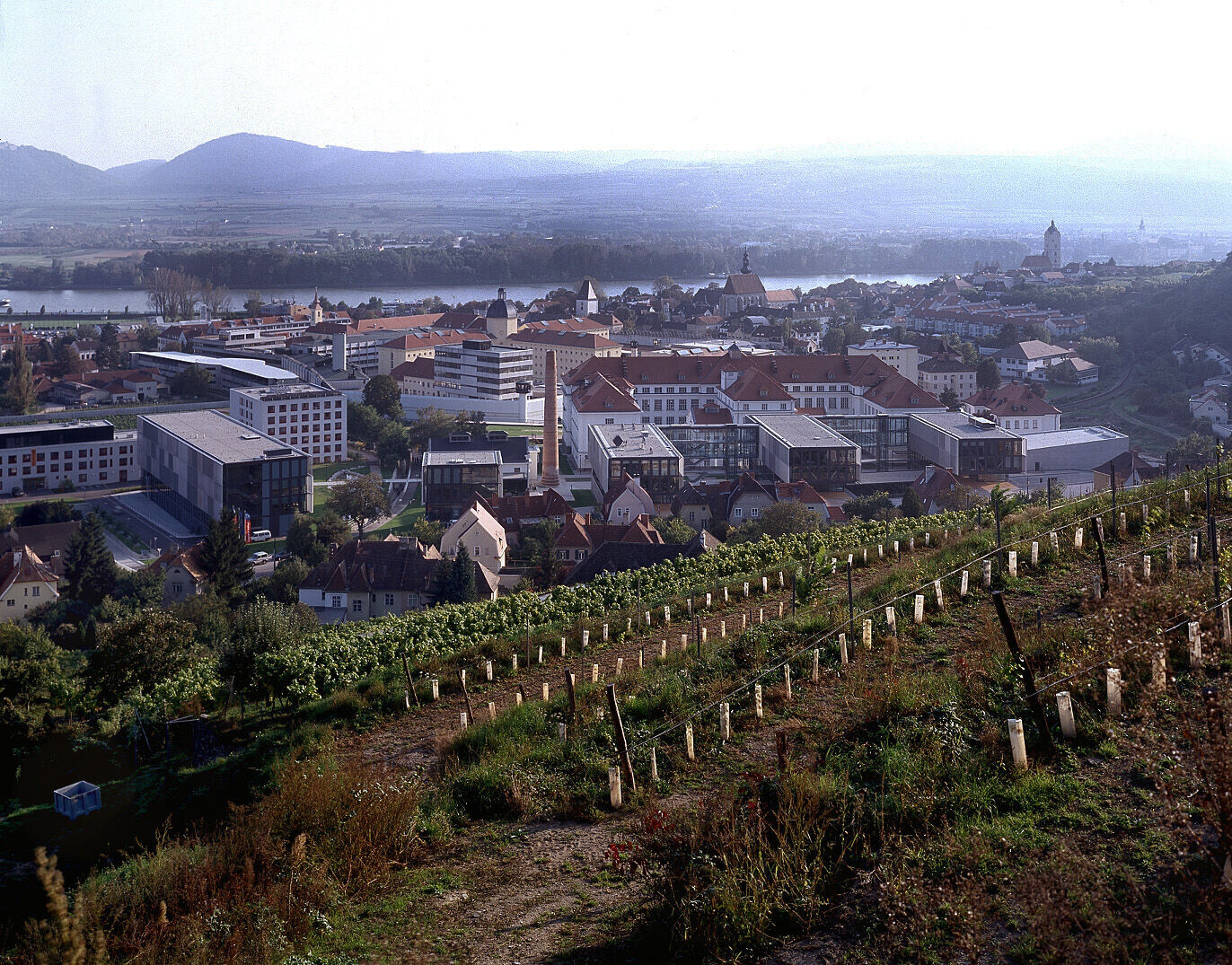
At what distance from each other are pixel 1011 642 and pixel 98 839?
7.58 ft

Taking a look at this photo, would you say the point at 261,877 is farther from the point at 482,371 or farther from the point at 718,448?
the point at 482,371

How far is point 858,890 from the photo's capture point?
171cm

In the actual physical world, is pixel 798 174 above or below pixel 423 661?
above

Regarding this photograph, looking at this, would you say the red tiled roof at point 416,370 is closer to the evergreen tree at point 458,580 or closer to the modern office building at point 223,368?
the modern office building at point 223,368

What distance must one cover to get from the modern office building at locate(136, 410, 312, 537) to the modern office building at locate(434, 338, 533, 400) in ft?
19.9

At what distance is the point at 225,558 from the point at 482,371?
424 inches

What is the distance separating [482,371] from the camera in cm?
2094

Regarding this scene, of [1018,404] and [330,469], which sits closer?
[330,469]

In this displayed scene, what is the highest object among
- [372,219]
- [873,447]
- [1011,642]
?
[372,219]

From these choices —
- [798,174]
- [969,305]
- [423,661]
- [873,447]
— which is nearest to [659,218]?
[798,174]

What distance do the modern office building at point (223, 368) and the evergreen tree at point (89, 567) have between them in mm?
9067

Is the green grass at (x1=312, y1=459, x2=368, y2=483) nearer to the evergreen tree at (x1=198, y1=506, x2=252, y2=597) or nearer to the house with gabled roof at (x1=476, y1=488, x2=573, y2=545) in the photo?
the house with gabled roof at (x1=476, y1=488, x2=573, y2=545)

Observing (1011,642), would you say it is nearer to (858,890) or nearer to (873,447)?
(858,890)

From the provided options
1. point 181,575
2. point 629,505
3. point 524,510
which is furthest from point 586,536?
point 181,575
